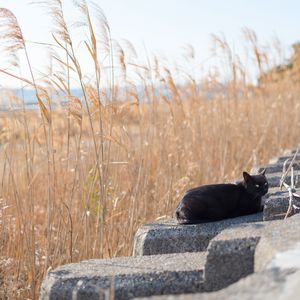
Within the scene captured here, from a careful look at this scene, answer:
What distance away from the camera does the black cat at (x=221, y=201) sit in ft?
10.3

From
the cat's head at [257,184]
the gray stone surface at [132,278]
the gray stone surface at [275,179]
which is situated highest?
the cat's head at [257,184]

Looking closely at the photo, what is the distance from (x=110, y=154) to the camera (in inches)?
176

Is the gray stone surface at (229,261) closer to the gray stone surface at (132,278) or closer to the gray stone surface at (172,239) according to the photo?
the gray stone surface at (132,278)

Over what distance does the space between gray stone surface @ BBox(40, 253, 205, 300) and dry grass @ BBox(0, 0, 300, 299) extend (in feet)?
2.06

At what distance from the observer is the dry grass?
10.6ft

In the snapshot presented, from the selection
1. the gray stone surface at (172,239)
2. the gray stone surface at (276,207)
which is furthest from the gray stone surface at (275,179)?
the gray stone surface at (172,239)

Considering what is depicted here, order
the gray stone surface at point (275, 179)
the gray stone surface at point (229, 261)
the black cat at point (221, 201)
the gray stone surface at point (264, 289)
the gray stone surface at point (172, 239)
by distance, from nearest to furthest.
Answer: the gray stone surface at point (264, 289) < the gray stone surface at point (229, 261) < the gray stone surface at point (172, 239) < the black cat at point (221, 201) < the gray stone surface at point (275, 179)

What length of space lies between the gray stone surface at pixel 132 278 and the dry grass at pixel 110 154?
2.06ft

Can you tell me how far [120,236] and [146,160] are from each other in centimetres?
78

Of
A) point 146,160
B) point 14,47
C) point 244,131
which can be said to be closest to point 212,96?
point 244,131

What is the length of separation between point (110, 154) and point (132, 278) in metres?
2.15

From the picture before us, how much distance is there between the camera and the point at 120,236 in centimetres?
375

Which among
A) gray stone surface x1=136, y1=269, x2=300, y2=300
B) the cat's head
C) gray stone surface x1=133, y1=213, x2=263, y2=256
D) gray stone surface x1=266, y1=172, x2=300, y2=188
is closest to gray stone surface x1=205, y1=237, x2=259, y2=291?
gray stone surface x1=136, y1=269, x2=300, y2=300

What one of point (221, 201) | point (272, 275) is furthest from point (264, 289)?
point (221, 201)
